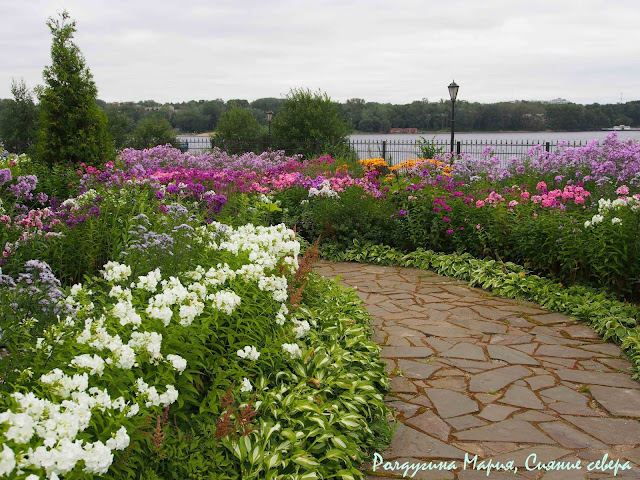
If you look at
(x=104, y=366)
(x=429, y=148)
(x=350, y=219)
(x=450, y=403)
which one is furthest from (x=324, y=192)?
(x=429, y=148)

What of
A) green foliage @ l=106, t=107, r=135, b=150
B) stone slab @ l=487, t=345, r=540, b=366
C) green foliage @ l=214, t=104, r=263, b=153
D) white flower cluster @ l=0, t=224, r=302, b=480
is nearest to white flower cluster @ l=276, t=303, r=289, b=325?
white flower cluster @ l=0, t=224, r=302, b=480

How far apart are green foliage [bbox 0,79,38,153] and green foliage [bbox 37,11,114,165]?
1020 cm

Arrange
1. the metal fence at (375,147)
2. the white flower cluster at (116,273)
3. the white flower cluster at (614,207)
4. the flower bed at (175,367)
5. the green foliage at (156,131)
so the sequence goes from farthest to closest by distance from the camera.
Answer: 1. the green foliage at (156,131)
2. the metal fence at (375,147)
3. the white flower cluster at (614,207)
4. the white flower cluster at (116,273)
5. the flower bed at (175,367)

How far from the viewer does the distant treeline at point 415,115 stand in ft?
51.0

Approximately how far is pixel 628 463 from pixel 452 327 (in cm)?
219

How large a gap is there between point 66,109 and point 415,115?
1452cm

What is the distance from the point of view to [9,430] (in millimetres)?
1572

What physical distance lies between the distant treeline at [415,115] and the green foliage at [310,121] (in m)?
1.55

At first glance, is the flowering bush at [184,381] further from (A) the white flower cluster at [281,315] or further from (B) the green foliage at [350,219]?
(B) the green foliage at [350,219]

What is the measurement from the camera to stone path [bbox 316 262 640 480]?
10.0 feet

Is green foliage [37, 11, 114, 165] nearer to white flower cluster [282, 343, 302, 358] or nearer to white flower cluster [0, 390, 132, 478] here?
white flower cluster [282, 343, 302, 358]

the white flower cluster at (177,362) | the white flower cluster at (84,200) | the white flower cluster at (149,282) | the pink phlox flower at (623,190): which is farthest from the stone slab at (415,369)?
the pink phlox flower at (623,190)

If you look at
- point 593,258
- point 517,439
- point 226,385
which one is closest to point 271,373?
point 226,385

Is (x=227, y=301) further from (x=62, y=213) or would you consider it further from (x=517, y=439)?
(x=62, y=213)
